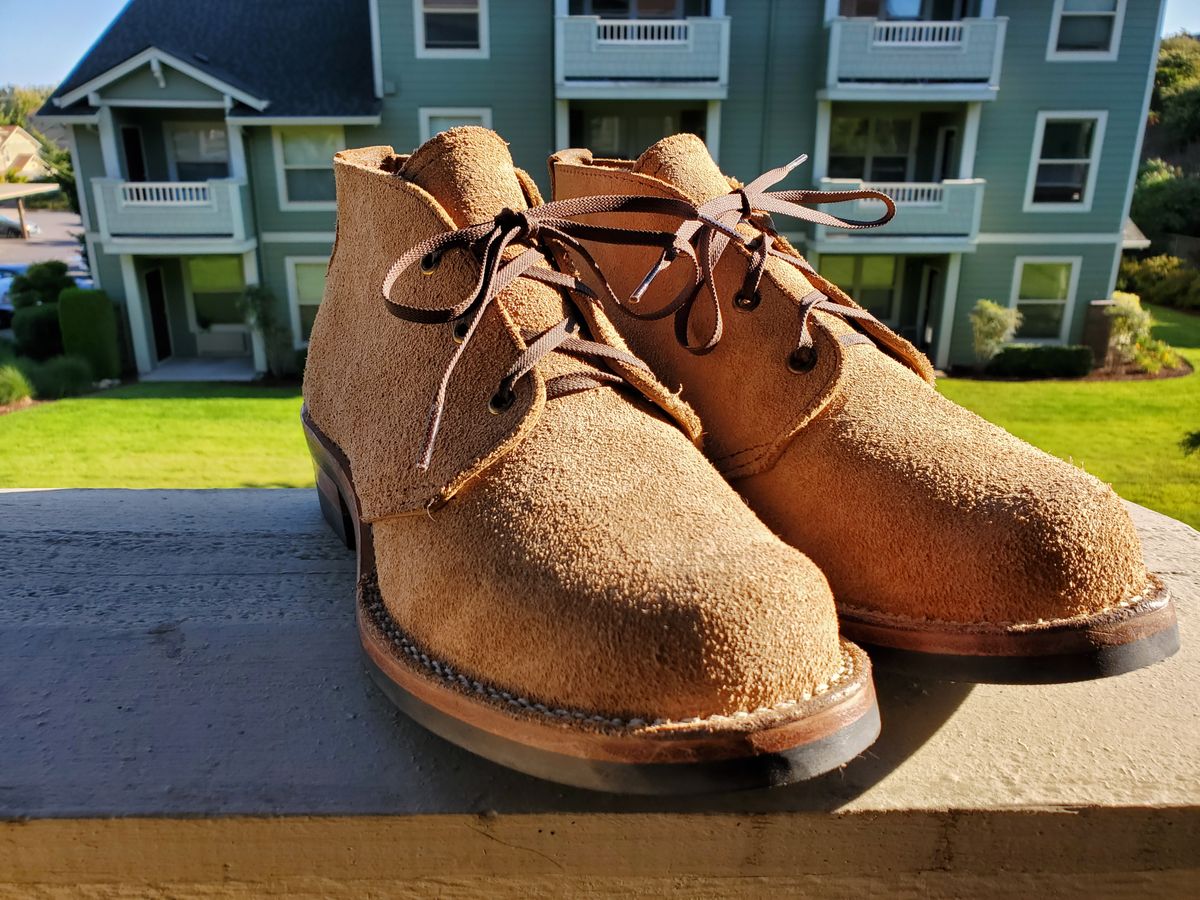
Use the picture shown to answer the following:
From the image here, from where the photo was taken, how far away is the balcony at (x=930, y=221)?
999 centimetres

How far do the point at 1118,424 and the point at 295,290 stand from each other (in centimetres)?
879

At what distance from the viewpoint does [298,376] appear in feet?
35.8

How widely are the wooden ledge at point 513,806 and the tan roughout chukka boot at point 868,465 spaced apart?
151 millimetres

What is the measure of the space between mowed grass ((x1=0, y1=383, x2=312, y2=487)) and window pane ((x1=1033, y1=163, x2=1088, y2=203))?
28.7 feet

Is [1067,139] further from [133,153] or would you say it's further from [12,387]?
[12,387]

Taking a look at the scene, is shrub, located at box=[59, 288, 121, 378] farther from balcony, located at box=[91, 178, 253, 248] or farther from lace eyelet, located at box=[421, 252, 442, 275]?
lace eyelet, located at box=[421, 252, 442, 275]

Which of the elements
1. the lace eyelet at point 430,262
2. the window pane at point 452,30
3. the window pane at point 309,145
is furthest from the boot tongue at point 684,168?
the window pane at point 309,145

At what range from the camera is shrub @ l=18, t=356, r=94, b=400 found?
375 inches

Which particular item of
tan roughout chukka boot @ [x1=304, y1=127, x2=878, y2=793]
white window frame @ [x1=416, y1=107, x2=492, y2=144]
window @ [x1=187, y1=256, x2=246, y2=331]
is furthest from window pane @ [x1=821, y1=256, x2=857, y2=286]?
tan roughout chukka boot @ [x1=304, y1=127, x2=878, y2=793]

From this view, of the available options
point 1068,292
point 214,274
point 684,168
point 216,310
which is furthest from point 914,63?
point 684,168

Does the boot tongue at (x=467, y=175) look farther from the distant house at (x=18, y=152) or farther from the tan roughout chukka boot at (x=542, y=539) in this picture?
the distant house at (x=18, y=152)

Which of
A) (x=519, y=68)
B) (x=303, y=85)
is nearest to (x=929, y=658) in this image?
(x=519, y=68)

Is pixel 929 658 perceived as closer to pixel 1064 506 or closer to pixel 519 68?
pixel 1064 506

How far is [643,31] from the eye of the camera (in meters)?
9.77
